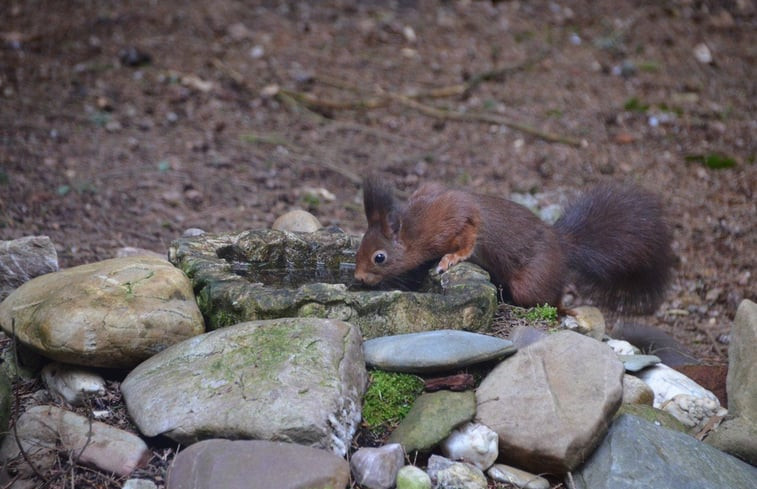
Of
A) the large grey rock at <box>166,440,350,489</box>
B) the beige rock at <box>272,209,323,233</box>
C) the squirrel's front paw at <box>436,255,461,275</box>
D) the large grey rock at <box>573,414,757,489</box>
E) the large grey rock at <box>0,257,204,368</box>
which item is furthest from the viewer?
the beige rock at <box>272,209,323,233</box>

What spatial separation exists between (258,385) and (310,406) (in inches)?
10.1

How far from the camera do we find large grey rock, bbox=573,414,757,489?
3211 mm

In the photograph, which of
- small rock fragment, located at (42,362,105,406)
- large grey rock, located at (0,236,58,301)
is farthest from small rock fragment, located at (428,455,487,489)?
large grey rock, located at (0,236,58,301)

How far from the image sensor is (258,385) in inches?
126

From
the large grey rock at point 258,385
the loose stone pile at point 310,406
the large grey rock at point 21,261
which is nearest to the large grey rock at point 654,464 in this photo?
the loose stone pile at point 310,406

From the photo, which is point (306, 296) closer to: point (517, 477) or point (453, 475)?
point (453, 475)

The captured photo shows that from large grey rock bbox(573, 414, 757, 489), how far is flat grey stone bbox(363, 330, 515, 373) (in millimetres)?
595

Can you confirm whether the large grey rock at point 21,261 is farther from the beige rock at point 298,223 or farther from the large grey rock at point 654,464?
the large grey rock at point 654,464

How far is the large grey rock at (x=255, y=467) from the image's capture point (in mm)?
2824

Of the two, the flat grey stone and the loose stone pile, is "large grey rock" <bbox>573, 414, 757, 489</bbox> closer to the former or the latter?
the loose stone pile

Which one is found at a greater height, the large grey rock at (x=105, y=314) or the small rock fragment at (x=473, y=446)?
the large grey rock at (x=105, y=314)

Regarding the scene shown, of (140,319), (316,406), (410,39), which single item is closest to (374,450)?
(316,406)

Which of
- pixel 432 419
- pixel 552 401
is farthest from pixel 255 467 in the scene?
pixel 552 401

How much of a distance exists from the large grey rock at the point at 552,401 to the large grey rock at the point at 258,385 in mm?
622
